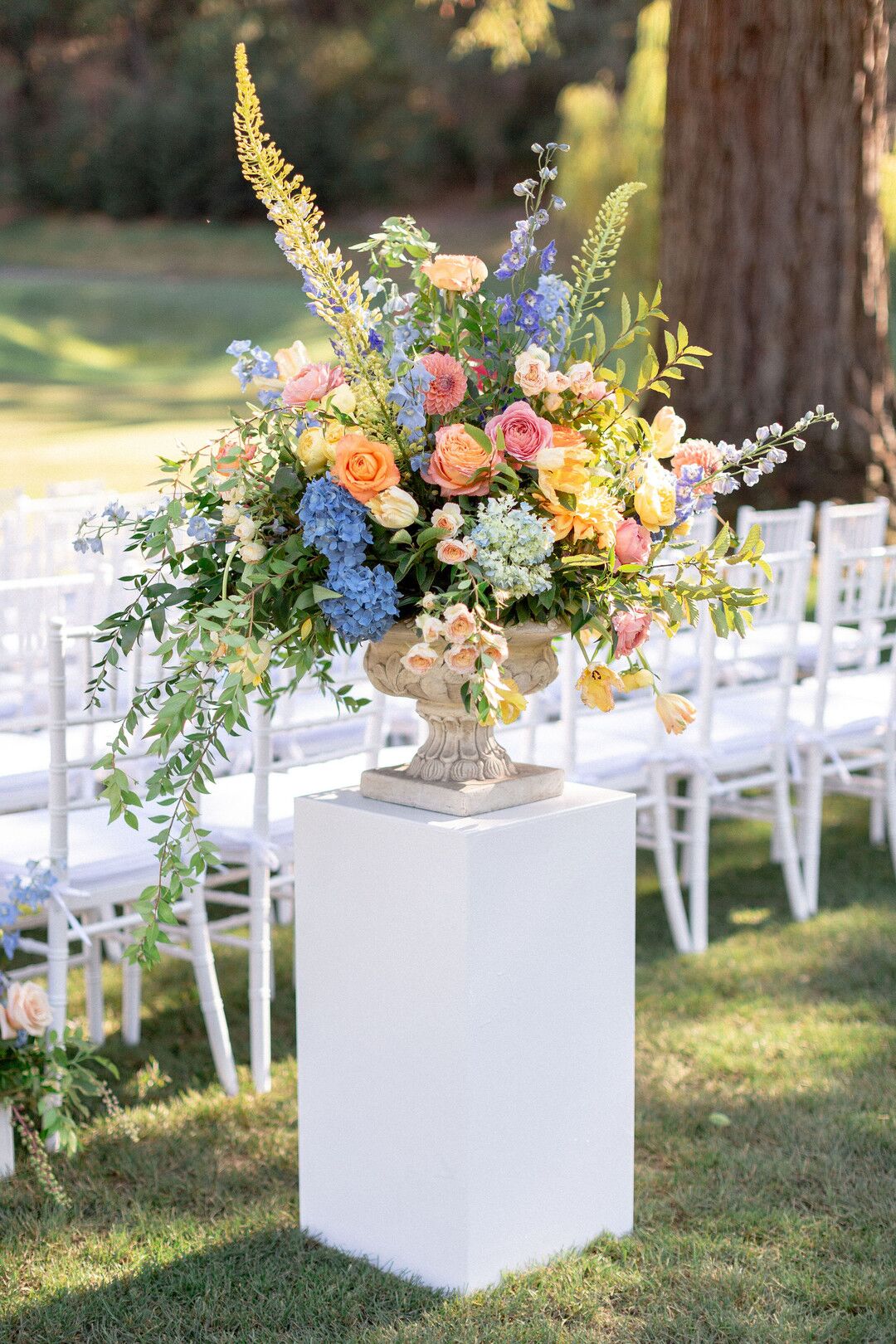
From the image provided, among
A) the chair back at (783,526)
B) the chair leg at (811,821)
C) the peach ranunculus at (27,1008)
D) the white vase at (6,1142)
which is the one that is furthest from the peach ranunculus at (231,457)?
the chair back at (783,526)

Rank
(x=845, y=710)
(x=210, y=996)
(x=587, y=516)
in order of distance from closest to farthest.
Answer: (x=587, y=516) → (x=210, y=996) → (x=845, y=710)

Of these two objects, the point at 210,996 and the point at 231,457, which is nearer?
the point at 231,457

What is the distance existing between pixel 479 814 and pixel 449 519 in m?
0.51

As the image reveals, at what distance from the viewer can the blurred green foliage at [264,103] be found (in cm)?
2564

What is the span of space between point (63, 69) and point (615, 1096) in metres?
28.0

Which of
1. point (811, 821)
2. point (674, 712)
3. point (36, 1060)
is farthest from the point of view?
point (811, 821)

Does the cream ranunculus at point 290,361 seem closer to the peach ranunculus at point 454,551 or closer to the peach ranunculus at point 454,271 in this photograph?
the peach ranunculus at point 454,271

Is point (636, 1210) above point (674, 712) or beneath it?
beneath

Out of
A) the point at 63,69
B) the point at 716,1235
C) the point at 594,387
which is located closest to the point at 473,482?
the point at 594,387

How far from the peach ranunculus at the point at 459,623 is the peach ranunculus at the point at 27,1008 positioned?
1.16m

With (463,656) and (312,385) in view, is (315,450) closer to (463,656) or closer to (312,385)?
(312,385)

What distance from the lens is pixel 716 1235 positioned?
276 cm

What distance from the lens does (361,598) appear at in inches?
87.4

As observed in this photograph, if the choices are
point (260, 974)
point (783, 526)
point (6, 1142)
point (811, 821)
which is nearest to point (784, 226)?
point (783, 526)
